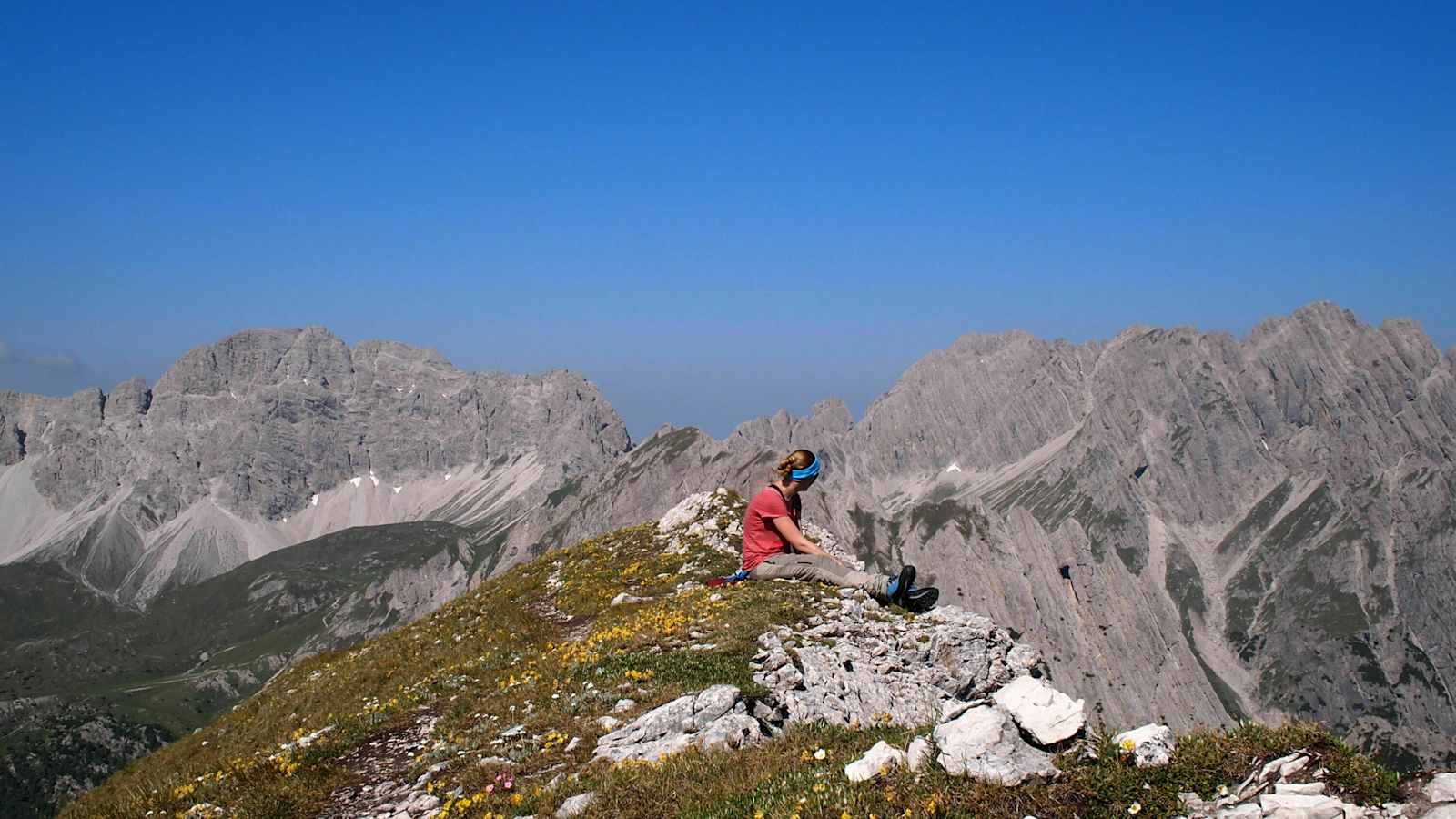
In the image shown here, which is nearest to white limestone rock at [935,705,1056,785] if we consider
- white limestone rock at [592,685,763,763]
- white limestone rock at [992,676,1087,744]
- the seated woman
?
white limestone rock at [992,676,1087,744]

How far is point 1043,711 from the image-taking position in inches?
483

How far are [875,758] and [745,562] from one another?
1558 cm

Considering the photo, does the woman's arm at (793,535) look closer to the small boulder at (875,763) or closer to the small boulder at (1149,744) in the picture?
the small boulder at (875,763)

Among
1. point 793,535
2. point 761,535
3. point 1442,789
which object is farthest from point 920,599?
point 1442,789

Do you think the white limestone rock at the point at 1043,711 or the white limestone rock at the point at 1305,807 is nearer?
the white limestone rock at the point at 1305,807

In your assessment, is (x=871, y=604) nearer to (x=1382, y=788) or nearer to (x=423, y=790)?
(x=423, y=790)

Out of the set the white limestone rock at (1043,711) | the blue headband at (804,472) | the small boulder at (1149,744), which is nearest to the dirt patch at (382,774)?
the white limestone rock at (1043,711)

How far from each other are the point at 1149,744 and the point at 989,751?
6.11 ft

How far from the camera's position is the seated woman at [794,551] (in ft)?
80.8

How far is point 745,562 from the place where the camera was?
2761 centimetres

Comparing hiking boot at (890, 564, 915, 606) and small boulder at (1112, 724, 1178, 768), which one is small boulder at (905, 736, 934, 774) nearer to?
small boulder at (1112, 724, 1178, 768)

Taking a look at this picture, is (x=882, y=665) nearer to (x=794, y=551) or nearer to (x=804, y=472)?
(x=804, y=472)

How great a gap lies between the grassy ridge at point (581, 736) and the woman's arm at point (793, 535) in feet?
4.05

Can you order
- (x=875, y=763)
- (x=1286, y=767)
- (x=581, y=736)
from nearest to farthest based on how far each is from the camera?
(x=1286, y=767), (x=875, y=763), (x=581, y=736)
